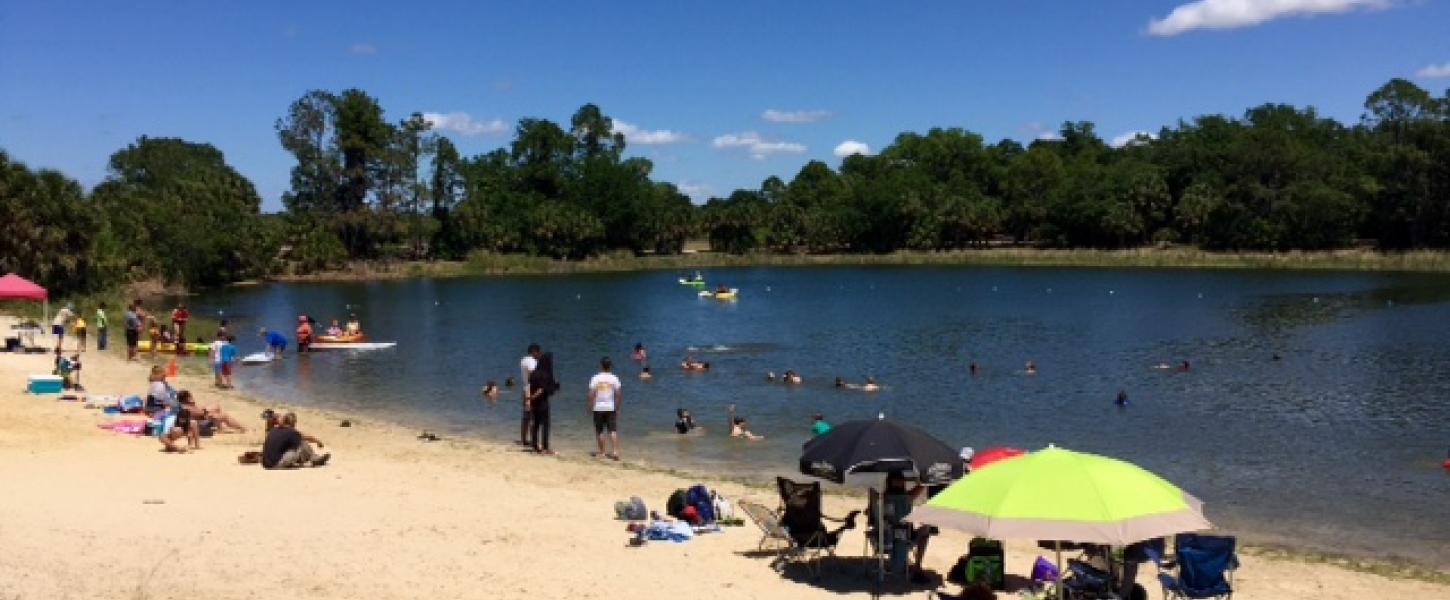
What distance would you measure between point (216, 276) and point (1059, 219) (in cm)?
7861

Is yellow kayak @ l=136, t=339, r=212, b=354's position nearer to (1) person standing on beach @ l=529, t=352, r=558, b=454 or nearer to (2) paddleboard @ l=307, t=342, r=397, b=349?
(2) paddleboard @ l=307, t=342, r=397, b=349

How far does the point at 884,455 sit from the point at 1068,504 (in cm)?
234

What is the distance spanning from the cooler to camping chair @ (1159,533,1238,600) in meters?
23.9

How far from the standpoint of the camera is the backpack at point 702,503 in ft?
51.0

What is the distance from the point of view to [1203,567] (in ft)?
38.5

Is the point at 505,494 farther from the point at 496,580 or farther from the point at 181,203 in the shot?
the point at 181,203

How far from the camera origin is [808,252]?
132 meters

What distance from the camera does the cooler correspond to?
25.7 metres

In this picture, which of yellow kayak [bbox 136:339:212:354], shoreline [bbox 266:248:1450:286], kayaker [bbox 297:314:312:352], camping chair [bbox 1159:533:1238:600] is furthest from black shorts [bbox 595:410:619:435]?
A: shoreline [bbox 266:248:1450:286]

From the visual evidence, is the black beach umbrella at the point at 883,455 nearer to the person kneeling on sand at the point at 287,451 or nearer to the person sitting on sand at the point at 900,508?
the person sitting on sand at the point at 900,508

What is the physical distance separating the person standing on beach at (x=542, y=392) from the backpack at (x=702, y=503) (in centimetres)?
619

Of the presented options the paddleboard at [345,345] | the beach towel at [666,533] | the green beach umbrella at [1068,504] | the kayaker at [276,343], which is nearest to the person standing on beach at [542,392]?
the beach towel at [666,533]

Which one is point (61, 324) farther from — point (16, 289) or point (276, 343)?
point (276, 343)

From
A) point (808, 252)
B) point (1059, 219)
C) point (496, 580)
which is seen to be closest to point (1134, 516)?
point (496, 580)
